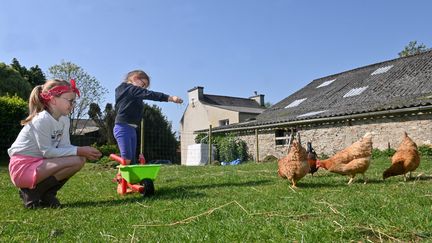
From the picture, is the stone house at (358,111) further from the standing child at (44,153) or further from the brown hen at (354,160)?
the standing child at (44,153)

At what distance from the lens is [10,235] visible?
2883 mm

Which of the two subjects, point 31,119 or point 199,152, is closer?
point 31,119

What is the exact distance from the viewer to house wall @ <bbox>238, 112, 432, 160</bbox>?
52.0 feet

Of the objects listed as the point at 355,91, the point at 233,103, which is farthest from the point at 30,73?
the point at 355,91

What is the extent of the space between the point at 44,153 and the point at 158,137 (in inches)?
1160

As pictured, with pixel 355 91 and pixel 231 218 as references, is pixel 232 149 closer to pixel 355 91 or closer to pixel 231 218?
pixel 355 91

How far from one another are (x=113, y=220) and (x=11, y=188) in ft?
12.6

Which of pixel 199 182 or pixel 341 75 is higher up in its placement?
pixel 341 75

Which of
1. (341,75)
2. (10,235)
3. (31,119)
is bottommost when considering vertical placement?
(10,235)

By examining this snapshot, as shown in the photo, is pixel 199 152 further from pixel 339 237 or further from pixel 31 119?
pixel 339 237

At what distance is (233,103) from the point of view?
4150 centimetres

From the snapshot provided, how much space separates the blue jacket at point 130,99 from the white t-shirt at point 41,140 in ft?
4.42

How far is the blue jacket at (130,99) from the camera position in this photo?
5.54 meters

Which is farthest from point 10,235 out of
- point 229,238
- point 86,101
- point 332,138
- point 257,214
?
point 86,101
